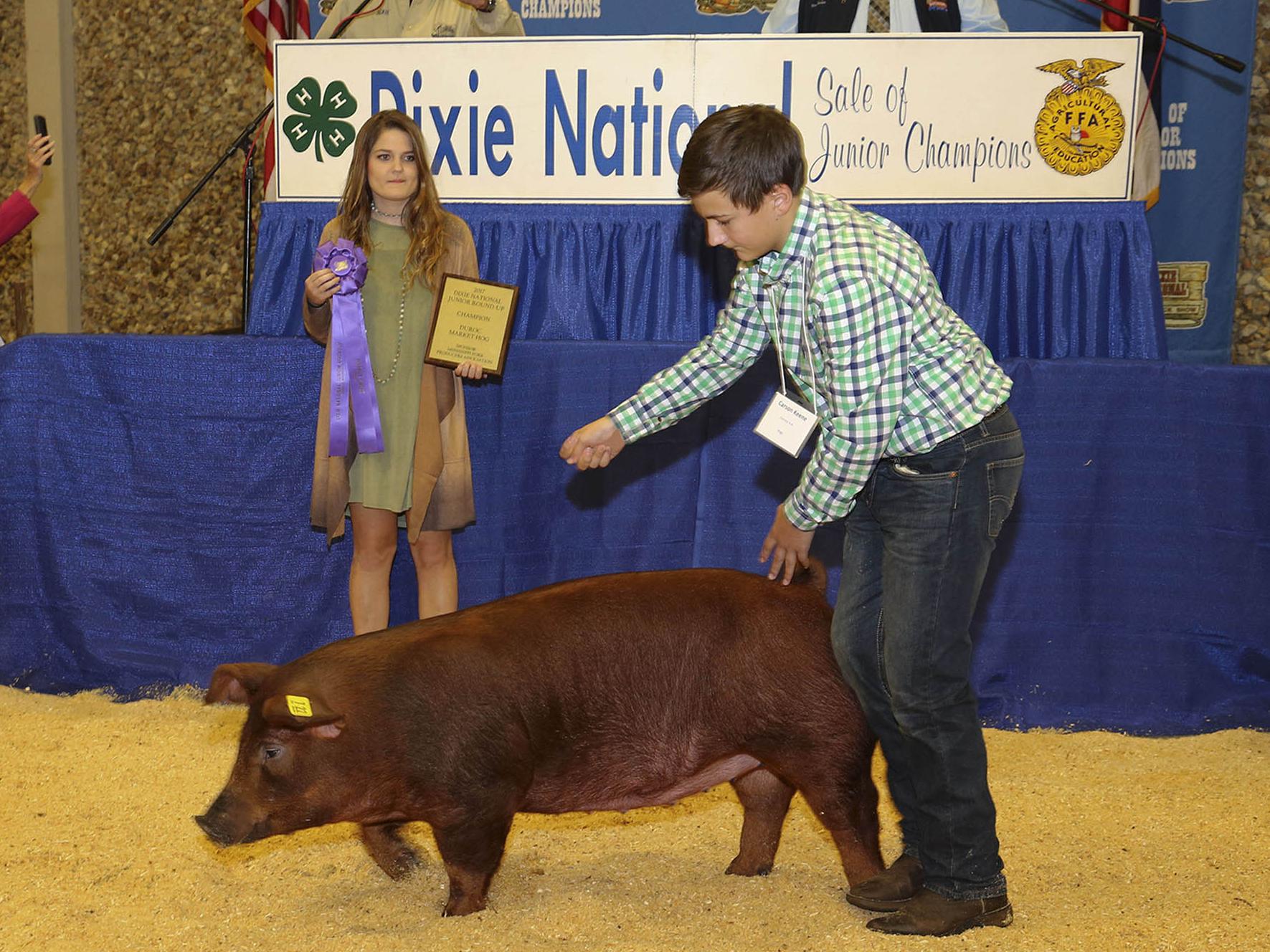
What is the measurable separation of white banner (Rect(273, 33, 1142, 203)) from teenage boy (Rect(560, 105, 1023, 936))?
6.58ft

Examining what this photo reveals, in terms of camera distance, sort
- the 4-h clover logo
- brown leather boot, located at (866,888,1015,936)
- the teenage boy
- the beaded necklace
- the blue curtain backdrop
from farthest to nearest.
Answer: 1. the 4-h clover logo
2. the blue curtain backdrop
3. the beaded necklace
4. brown leather boot, located at (866,888,1015,936)
5. the teenage boy

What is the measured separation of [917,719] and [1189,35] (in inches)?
→ 219

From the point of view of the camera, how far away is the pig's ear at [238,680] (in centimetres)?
274

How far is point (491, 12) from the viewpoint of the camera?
213 inches

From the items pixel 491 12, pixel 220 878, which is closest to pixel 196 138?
pixel 491 12

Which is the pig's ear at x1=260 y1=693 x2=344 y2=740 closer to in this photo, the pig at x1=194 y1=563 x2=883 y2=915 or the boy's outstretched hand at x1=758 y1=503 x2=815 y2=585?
the pig at x1=194 y1=563 x2=883 y2=915

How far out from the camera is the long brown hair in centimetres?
409

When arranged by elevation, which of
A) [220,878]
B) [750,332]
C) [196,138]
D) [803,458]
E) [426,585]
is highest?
[196,138]

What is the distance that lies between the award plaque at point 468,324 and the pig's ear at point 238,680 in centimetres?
154

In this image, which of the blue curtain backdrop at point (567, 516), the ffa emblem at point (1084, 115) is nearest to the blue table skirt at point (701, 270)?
the ffa emblem at point (1084, 115)

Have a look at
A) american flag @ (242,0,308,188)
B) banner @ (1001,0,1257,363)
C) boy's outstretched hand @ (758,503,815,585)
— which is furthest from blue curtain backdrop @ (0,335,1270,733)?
banner @ (1001,0,1257,363)

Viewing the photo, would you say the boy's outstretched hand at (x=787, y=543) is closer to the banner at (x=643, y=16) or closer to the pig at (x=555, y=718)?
the pig at (x=555, y=718)

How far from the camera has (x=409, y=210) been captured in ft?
13.7

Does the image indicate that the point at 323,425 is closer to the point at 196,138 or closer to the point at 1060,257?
the point at 1060,257
